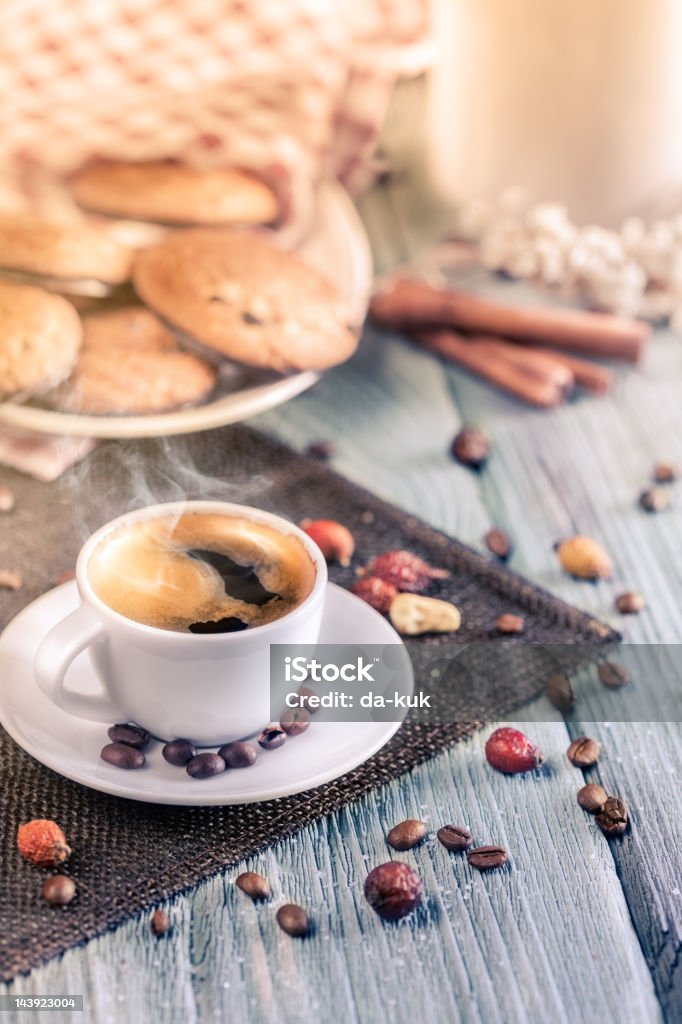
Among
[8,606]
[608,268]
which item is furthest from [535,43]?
[8,606]

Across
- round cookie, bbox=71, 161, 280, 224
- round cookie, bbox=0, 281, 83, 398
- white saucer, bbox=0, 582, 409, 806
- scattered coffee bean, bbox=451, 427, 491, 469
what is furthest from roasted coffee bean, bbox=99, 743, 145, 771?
round cookie, bbox=71, 161, 280, 224

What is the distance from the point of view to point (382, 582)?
42.3 inches

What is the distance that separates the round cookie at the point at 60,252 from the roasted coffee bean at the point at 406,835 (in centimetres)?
81

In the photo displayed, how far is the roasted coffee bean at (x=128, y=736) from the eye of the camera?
0.82 meters

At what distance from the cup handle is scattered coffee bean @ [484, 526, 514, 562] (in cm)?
51

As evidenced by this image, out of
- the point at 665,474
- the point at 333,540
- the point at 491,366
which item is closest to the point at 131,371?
the point at 333,540

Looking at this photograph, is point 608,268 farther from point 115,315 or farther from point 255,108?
point 115,315

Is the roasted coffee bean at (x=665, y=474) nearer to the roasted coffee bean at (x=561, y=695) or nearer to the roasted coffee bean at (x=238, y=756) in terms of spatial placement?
the roasted coffee bean at (x=561, y=695)

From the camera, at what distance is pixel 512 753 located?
899 mm

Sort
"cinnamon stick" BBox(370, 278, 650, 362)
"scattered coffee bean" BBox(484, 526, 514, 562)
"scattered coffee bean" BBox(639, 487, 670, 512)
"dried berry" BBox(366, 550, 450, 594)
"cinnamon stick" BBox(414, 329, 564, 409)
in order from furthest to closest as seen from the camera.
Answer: "cinnamon stick" BBox(370, 278, 650, 362)
"cinnamon stick" BBox(414, 329, 564, 409)
"scattered coffee bean" BBox(639, 487, 670, 512)
"scattered coffee bean" BBox(484, 526, 514, 562)
"dried berry" BBox(366, 550, 450, 594)

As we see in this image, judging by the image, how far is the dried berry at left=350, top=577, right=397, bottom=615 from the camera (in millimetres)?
1058

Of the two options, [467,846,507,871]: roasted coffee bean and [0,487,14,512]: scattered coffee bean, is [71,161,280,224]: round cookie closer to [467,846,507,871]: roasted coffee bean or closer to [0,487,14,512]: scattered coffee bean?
[0,487,14,512]: scattered coffee bean

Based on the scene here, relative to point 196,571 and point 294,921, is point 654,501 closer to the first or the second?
point 196,571

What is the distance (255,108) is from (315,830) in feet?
4.19
